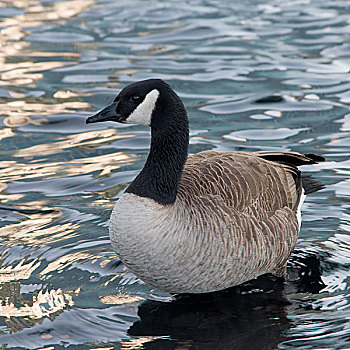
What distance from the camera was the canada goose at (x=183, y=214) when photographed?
6.66 metres

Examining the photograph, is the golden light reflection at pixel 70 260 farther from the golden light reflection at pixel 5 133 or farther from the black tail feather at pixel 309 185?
the golden light reflection at pixel 5 133

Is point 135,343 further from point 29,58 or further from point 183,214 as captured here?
point 29,58

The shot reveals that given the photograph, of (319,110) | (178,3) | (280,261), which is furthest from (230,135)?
(178,3)

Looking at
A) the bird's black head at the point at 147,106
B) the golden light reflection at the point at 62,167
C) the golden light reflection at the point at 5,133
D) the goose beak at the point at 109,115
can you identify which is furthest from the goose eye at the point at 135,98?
the golden light reflection at the point at 5,133

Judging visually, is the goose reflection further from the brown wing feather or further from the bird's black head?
the bird's black head

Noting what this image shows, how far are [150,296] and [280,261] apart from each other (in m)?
1.43

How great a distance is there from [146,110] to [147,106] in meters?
0.04

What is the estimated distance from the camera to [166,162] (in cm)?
697

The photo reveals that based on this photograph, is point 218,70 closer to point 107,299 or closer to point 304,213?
point 304,213

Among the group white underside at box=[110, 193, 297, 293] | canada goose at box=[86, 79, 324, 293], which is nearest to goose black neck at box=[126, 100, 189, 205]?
canada goose at box=[86, 79, 324, 293]

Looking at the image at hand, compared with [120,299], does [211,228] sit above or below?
above

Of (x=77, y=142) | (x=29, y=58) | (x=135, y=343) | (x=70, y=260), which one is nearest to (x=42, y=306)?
(x=70, y=260)

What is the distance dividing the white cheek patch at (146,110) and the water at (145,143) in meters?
1.78

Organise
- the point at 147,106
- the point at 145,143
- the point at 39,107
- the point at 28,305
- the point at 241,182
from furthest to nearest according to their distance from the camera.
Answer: the point at 39,107, the point at 145,143, the point at 241,182, the point at 28,305, the point at 147,106
